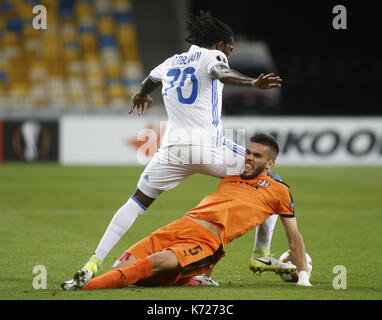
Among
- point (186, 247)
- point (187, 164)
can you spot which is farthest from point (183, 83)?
point (186, 247)

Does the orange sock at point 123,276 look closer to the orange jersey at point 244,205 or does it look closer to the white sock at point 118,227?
the white sock at point 118,227

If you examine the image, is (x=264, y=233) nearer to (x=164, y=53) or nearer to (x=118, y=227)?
(x=118, y=227)

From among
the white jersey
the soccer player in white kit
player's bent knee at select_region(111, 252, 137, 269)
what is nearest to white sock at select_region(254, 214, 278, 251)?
the soccer player in white kit

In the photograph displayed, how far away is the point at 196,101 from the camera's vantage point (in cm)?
579

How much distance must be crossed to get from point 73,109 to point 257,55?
7707mm

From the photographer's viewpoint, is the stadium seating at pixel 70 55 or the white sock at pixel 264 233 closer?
the white sock at pixel 264 233

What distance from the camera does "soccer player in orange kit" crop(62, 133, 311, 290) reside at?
546 centimetres

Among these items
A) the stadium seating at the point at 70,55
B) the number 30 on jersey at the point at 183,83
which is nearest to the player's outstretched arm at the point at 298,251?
the number 30 on jersey at the point at 183,83

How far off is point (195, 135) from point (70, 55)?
18839 mm

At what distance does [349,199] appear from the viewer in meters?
12.7

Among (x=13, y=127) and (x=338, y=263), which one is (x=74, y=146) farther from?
(x=338, y=263)

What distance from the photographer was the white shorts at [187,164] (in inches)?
225

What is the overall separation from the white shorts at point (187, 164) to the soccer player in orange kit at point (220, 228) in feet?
0.39
